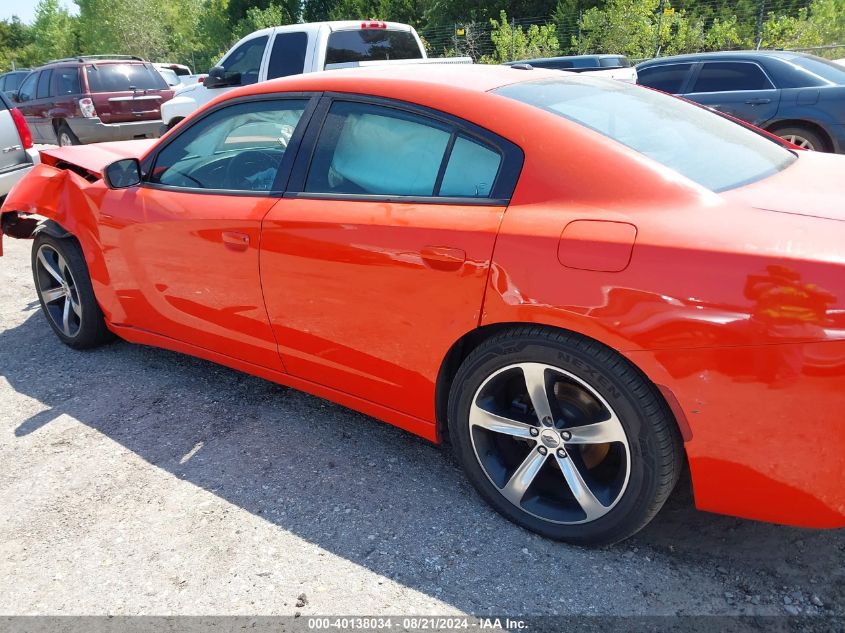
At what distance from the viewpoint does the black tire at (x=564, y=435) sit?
7.09ft

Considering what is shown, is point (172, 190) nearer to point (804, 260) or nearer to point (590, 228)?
point (590, 228)

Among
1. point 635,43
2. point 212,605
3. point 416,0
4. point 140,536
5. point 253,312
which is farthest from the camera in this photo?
point 416,0

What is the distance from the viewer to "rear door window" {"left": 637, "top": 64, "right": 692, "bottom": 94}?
28.4ft

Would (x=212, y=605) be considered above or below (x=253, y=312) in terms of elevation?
below

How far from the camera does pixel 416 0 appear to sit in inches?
1340

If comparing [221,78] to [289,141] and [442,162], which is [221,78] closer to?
[289,141]

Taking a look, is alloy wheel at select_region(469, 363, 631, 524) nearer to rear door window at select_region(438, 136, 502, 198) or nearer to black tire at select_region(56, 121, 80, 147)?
rear door window at select_region(438, 136, 502, 198)

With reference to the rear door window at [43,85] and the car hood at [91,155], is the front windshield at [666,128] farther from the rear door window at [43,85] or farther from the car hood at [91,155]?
the rear door window at [43,85]

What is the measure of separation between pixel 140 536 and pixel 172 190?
166cm

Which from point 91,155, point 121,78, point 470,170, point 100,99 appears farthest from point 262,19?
point 470,170

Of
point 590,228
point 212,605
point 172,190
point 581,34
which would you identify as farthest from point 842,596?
point 581,34

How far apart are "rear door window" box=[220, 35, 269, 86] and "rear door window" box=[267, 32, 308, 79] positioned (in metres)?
0.25

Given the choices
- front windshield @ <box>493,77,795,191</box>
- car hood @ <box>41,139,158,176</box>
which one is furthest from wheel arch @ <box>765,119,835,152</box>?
car hood @ <box>41,139,158,176</box>

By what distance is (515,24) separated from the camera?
86.1 ft
